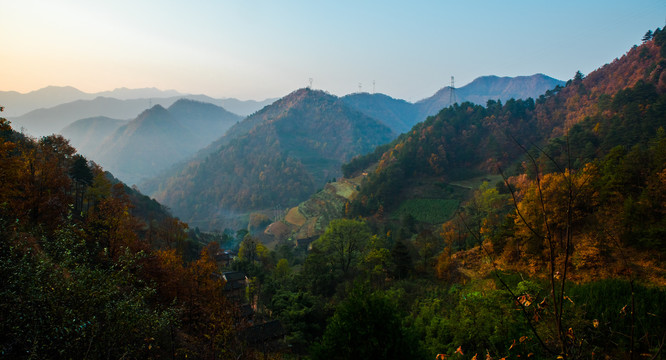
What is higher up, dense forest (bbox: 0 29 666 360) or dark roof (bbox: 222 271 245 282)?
dense forest (bbox: 0 29 666 360)

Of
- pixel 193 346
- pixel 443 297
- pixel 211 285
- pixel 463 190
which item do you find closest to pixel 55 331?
pixel 193 346

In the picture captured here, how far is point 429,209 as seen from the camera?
58.1m

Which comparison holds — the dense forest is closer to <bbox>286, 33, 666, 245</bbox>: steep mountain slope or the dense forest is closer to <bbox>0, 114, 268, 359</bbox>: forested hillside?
<bbox>0, 114, 268, 359</bbox>: forested hillside

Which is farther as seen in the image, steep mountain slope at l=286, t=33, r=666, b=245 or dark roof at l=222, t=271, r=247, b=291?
steep mountain slope at l=286, t=33, r=666, b=245

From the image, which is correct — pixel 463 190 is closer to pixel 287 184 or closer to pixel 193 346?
pixel 193 346

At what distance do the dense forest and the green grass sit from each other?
278 inches

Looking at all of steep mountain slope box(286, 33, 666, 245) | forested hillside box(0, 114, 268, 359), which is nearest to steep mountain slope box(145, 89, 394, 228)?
steep mountain slope box(286, 33, 666, 245)

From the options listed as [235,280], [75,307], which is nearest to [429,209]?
[235,280]

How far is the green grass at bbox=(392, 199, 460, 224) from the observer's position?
2110 inches

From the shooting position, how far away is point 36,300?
6676mm

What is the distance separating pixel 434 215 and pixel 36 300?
54.5 m

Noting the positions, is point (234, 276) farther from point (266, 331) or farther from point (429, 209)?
point (429, 209)

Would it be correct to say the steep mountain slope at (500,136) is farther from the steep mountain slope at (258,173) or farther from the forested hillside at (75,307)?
the steep mountain slope at (258,173)

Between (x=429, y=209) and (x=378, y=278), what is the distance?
34509 mm
